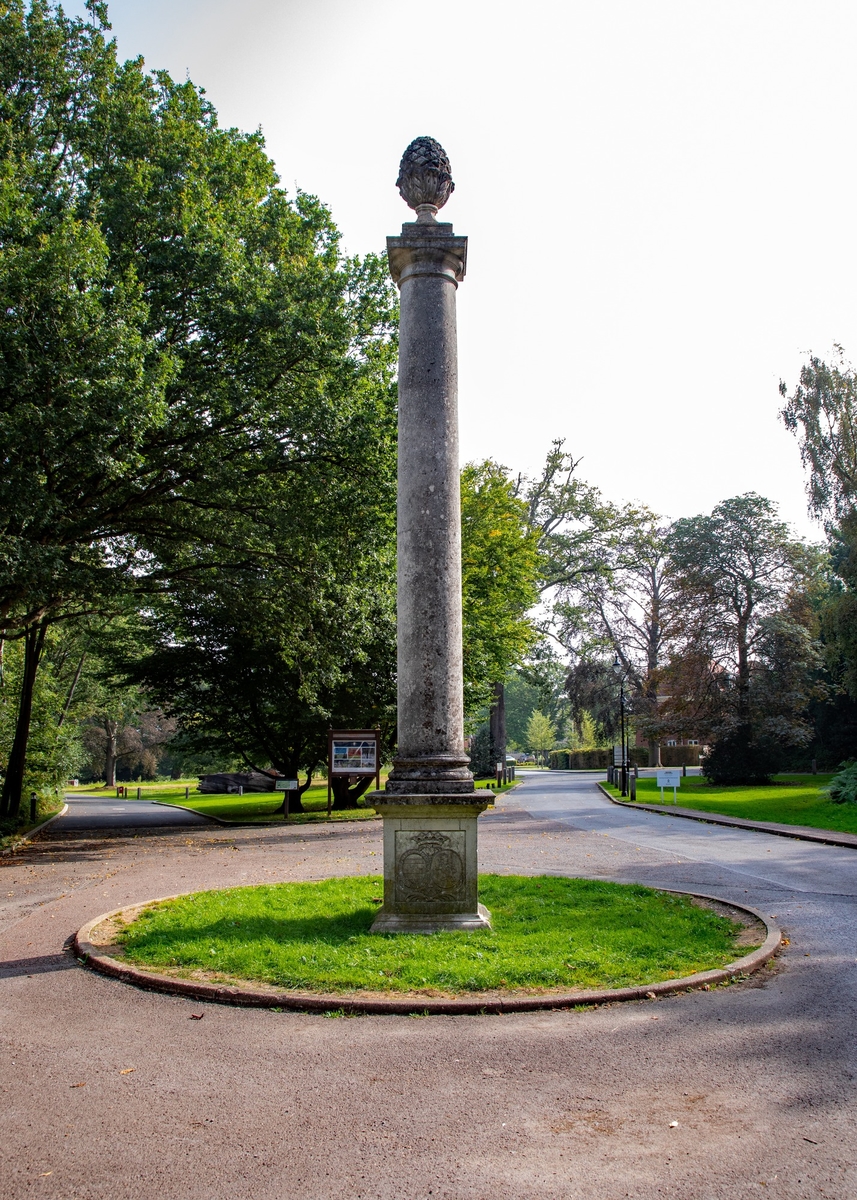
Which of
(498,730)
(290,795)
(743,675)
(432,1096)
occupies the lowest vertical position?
(290,795)

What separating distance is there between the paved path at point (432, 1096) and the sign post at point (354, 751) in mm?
15269

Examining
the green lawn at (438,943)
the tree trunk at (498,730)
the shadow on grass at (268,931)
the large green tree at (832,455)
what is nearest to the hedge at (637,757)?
the tree trunk at (498,730)

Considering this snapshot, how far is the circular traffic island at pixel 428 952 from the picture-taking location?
20.6 ft

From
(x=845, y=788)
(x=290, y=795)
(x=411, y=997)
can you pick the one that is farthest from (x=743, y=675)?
(x=411, y=997)

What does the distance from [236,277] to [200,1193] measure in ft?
48.4

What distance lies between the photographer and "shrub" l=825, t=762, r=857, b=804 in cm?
2573

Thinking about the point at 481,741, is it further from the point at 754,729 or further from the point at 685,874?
the point at 685,874

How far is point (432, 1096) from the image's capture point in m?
4.54

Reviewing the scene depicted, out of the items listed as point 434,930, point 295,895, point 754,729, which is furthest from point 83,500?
point 754,729

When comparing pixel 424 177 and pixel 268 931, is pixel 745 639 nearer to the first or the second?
pixel 424 177

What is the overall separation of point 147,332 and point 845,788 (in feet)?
73.4

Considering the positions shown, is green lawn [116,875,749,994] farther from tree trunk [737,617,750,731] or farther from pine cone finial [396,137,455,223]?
tree trunk [737,617,750,731]

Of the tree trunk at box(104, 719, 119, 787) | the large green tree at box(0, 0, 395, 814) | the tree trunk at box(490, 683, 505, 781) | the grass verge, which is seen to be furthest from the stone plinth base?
the tree trunk at box(104, 719, 119, 787)

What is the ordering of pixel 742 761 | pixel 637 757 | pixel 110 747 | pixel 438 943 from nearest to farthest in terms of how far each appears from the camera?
pixel 438 943 < pixel 742 761 < pixel 110 747 < pixel 637 757
